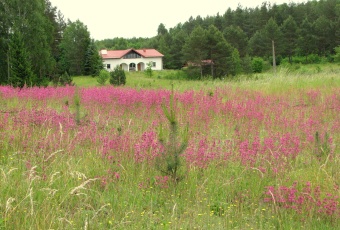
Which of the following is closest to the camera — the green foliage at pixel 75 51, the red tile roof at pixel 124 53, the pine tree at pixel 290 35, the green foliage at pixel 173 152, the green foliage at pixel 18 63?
the green foliage at pixel 173 152

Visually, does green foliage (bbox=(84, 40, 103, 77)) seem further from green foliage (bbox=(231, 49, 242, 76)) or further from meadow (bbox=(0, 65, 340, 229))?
meadow (bbox=(0, 65, 340, 229))

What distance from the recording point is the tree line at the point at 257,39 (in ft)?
164

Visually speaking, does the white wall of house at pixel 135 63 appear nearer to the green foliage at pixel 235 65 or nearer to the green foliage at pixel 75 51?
the green foliage at pixel 75 51

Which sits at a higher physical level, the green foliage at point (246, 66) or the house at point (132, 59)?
the house at point (132, 59)

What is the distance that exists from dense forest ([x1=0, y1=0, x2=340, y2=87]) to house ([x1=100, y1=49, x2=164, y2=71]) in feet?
11.9

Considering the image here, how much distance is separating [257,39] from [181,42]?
15.9 metres

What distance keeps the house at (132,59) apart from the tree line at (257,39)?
348 centimetres

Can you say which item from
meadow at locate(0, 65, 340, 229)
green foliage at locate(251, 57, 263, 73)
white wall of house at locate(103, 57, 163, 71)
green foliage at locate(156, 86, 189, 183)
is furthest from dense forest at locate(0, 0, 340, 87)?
green foliage at locate(156, 86, 189, 183)

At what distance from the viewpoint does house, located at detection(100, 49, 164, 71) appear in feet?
238

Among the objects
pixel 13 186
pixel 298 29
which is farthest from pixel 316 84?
pixel 298 29

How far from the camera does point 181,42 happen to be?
2827 inches

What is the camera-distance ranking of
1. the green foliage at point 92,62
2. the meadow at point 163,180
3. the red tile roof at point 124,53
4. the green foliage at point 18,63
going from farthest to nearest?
1. the red tile roof at point 124,53
2. the green foliage at point 92,62
3. the green foliage at point 18,63
4. the meadow at point 163,180

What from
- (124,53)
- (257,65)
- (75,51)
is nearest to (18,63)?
(75,51)

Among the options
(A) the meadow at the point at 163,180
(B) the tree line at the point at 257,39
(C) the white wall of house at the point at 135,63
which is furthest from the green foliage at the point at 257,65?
(A) the meadow at the point at 163,180
